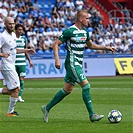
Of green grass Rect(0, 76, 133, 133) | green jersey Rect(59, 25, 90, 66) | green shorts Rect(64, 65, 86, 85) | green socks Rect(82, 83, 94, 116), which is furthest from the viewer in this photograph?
green jersey Rect(59, 25, 90, 66)

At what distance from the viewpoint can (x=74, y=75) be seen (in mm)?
12047

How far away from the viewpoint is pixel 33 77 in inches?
1183

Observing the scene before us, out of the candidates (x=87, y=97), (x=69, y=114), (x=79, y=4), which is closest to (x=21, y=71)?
(x=69, y=114)

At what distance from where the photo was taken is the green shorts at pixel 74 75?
12.0 meters

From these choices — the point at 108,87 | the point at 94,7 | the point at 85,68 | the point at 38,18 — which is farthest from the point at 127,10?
the point at 108,87

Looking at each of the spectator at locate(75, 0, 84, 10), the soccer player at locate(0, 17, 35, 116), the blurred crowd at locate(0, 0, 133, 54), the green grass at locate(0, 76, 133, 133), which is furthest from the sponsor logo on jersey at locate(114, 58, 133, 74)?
the soccer player at locate(0, 17, 35, 116)

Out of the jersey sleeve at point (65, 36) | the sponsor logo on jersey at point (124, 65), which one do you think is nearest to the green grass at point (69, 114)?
the jersey sleeve at point (65, 36)

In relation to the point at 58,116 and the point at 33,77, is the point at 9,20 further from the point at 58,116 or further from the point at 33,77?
the point at 33,77

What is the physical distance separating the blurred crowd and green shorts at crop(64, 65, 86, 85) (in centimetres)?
2039

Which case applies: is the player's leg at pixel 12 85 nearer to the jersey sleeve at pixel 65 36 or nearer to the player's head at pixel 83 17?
the jersey sleeve at pixel 65 36

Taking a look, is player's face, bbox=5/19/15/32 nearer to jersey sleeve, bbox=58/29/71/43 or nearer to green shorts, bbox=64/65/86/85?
jersey sleeve, bbox=58/29/71/43

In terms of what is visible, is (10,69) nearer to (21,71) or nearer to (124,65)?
(21,71)

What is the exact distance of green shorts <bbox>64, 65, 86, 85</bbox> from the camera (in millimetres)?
12008

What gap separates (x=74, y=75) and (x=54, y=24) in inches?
939
